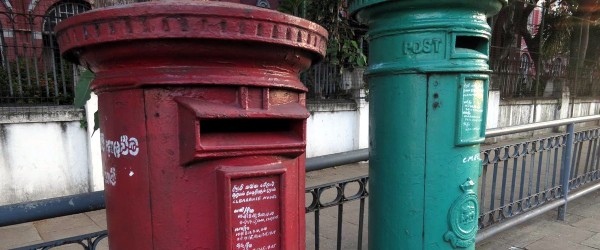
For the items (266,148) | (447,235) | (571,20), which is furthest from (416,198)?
(571,20)

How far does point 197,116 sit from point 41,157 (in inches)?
208

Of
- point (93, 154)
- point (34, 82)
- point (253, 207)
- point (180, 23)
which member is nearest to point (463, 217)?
point (253, 207)

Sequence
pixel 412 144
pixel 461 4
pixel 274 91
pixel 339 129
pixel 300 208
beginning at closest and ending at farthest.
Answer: pixel 274 91
pixel 300 208
pixel 461 4
pixel 412 144
pixel 339 129

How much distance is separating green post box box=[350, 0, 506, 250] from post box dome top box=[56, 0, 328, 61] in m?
0.90

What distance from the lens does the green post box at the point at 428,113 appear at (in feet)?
5.58

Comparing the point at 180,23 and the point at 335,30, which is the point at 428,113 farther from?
the point at 335,30

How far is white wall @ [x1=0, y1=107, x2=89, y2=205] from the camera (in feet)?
16.1

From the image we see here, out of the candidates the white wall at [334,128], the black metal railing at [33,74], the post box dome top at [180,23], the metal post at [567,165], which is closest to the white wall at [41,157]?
the black metal railing at [33,74]

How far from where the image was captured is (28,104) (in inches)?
209

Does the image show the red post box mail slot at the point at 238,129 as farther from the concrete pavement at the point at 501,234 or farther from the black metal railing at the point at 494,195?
the concrete pavement at the point at 501,234

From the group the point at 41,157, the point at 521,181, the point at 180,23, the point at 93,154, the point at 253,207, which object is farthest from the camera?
the point at 93,154

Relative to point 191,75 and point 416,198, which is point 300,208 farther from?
point 416,198

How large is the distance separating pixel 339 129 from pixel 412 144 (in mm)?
5872

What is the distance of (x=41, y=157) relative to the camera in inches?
201
